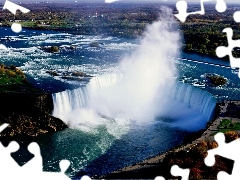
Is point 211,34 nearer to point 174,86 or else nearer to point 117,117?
point 174,86

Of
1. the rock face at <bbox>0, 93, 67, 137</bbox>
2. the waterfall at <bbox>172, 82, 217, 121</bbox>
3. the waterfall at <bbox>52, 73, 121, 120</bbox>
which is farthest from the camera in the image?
the waterfall at <bbox>172, 82, 217, 121</bbox>

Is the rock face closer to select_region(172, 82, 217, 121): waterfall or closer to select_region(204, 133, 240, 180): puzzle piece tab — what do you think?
select_region(172, 82, 217, 121): waterfall

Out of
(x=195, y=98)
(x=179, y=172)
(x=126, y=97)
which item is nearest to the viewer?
(x=179, y=172)

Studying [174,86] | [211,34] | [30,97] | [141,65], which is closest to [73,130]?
[30,97]

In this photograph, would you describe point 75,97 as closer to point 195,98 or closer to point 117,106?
point 117,106

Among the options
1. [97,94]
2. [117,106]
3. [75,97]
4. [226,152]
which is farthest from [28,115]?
[226,152]

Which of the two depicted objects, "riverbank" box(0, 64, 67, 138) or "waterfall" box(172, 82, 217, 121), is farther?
"waterfall" box(172, 82, 217, 121)

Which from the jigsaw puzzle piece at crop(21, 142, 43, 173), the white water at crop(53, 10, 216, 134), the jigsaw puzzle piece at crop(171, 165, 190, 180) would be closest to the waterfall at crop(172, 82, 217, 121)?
the white water at crop(53, 10, 216, 134)
